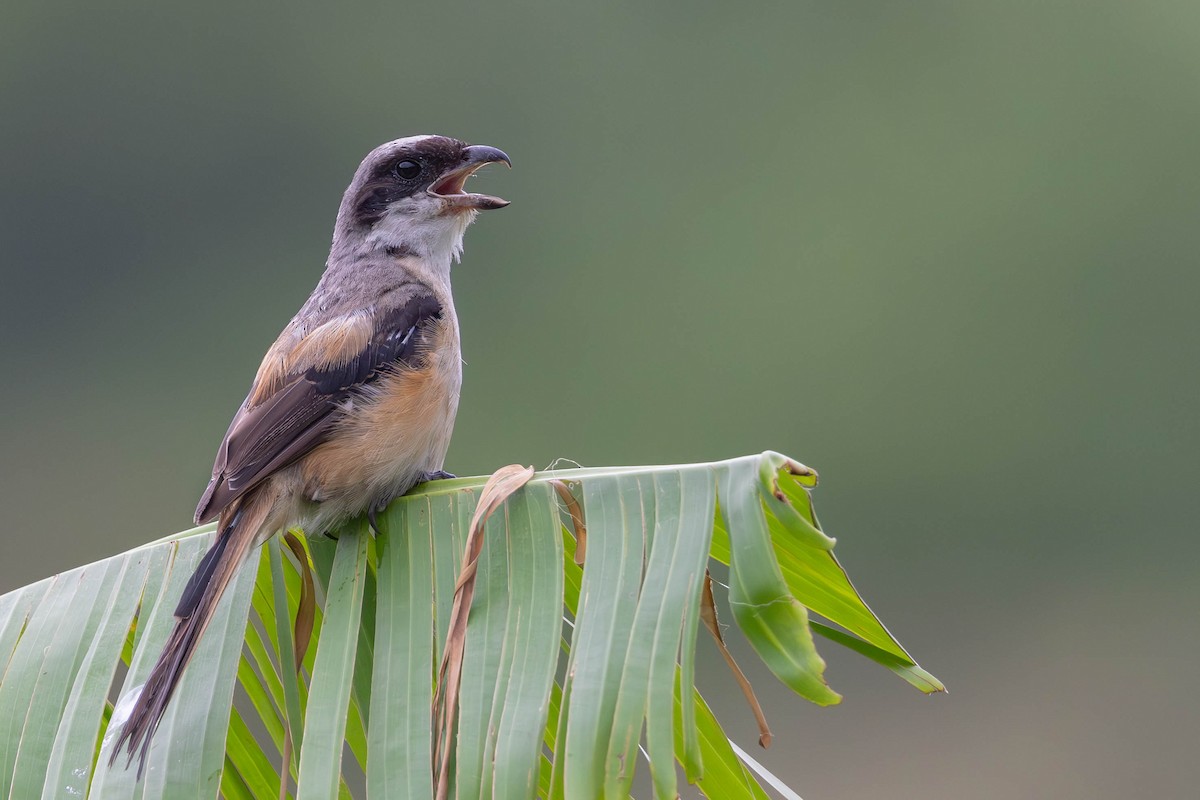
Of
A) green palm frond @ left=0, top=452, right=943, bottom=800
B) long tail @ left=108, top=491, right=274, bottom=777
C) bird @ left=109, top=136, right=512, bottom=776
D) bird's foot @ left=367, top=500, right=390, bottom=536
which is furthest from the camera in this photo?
bird's foot @ left=367, top=500, right=390, bottom=536

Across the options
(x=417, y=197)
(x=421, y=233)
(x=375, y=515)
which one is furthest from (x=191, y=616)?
(x=417, y=197)

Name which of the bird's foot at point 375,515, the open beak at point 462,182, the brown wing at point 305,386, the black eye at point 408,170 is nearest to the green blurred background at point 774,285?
the open beak at point 462,182

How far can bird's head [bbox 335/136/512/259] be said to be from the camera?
4660 millimetres

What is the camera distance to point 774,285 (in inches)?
968

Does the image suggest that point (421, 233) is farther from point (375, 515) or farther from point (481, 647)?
point (481, 647)

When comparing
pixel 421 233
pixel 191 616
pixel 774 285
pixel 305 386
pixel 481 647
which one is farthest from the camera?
pixel 774 285

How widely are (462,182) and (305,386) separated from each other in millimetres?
1248

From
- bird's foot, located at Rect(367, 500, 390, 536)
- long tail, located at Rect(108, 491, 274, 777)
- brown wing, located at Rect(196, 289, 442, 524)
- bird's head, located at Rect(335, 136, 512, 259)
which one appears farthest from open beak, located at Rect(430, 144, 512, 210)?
long tail, located at Rect(108, 491, 274, 777)

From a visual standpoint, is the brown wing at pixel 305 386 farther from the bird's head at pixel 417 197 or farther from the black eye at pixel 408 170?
the black eye at pixel 408 170

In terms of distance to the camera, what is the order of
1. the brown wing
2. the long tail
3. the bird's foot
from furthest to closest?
the brown wing, the bird's foot, the long tail

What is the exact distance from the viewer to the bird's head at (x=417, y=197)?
4660 millimetres

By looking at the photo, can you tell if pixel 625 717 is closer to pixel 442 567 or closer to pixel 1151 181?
pixel 442 567

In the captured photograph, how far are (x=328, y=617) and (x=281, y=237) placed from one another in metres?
25.8

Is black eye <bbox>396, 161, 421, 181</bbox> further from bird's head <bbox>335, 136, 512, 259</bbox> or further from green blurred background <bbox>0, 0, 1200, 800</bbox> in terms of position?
green blurred background <bbox>0, 0, 1200, 800</bbox>
